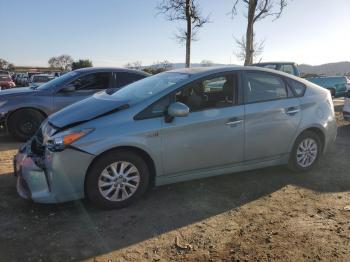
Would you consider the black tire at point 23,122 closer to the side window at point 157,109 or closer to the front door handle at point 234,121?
the side window at point 157,109

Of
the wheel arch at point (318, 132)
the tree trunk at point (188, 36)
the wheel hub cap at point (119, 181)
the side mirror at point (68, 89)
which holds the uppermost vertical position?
the tree trunk at point (188, 36)

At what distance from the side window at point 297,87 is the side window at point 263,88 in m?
0.13

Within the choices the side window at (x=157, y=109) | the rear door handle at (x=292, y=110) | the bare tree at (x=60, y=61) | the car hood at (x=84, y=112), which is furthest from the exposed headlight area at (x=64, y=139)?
the bare tree at (x=60, y=61)

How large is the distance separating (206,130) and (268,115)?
1.00 metres

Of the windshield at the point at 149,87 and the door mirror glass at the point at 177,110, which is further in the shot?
the windshield at the point at 149,87

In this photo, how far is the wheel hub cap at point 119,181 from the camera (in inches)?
169

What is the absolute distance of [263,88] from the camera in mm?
5258

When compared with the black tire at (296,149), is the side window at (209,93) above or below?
above

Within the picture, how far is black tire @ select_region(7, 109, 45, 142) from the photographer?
26.3ft

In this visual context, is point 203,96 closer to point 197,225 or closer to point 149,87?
point 149,87

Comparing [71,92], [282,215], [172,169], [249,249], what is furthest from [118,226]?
[71,92]

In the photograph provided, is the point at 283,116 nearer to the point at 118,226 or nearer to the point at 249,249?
the point at 249,249

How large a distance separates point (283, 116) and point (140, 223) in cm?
249

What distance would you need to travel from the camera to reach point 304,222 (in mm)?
4160
